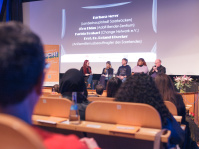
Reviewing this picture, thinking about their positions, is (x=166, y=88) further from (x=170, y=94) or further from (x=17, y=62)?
(x=17, y=62)

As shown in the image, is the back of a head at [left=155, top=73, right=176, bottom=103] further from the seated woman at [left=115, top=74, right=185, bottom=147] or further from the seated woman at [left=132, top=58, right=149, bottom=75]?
the seated woman at [left=132, top=58, right=149, bottom=75]

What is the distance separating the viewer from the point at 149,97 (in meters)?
1.48

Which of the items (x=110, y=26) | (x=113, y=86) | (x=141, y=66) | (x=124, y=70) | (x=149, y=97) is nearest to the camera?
(x=149, y=97)

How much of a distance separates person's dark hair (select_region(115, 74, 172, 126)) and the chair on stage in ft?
0.62

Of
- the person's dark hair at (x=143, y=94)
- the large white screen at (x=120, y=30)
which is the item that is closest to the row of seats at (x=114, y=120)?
the person's dark hair at (x=143, y=94)

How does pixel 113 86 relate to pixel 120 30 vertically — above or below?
below

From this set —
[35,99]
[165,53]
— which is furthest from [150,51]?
[35,99]

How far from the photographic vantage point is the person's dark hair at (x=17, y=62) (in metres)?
0.50

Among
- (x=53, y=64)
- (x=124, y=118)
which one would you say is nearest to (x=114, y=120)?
(x=124, y=118)

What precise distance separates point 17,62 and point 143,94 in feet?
3.69

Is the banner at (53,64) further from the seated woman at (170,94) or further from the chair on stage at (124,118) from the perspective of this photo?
the chair on stage at (124,118)

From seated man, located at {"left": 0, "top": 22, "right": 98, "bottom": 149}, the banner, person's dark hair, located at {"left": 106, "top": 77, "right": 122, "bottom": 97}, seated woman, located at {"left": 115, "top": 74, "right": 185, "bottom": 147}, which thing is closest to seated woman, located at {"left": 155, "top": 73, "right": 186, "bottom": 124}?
person's dark hair, located at {"left": 106, "top": 77, "right": 122, "bottom": 97}

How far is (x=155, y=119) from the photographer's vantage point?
49.7 inches

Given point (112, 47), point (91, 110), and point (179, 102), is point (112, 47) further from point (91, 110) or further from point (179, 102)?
point (91, 110)
